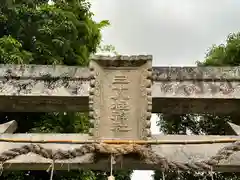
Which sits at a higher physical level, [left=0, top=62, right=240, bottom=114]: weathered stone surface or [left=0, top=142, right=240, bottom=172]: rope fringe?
[left=0, top=62, right=240, bottom=114]: weathered stone surface

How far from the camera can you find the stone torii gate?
3.78m

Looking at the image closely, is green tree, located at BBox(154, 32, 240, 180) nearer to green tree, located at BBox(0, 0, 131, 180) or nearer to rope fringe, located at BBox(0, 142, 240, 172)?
green tree, located at BBox(0, 0, 131, 180)

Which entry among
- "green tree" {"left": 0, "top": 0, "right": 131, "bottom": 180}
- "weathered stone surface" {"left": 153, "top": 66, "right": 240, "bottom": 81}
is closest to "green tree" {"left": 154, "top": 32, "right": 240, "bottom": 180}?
"green tree" {"left": 0, "top": 0, "right": 131, "bottom": 180}

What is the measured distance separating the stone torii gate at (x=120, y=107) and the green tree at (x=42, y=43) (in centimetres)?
233

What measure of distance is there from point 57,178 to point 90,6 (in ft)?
11.6

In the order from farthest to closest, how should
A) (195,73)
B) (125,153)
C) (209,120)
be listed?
(209,120) < (195,73) < (125,153)

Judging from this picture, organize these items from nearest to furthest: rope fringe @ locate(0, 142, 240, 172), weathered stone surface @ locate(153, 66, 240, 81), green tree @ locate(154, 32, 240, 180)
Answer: rope fringe @ locate(0, 142, 240, 172)
weathered stone surface @ locate(153, 66, 240, 81)
green tree @ locate(154, 32, 240, 180)

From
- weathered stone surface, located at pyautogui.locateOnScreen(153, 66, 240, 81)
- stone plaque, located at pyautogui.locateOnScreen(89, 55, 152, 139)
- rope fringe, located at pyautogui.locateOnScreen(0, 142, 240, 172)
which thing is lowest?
rope fringe, located at pyautogui.locateOnScreen(0, 142, 240, 172)

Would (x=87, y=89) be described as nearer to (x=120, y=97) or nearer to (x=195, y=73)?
(x=120, y=97)

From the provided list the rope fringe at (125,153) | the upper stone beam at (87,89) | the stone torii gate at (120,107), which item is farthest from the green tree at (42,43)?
the rope fringe at (125,153)

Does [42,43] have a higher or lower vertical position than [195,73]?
higher

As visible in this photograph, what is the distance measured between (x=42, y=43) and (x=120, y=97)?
3587 millimetres

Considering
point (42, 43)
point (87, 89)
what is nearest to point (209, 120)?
point (42, 43)

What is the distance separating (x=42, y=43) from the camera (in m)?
7.18
